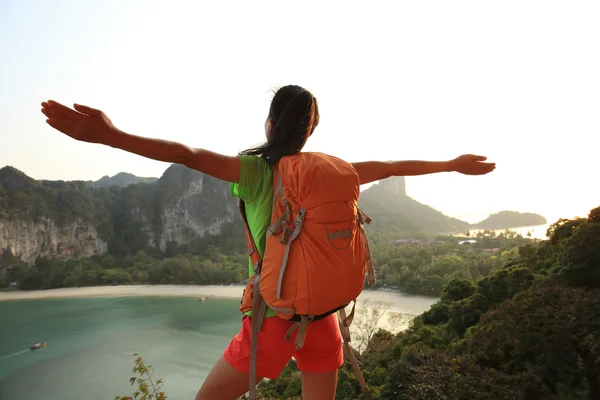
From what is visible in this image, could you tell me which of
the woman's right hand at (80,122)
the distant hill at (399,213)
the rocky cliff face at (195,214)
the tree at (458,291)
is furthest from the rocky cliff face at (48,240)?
the woman's right hand at (80,122)

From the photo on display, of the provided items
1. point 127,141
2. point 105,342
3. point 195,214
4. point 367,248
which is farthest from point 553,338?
point 195,214

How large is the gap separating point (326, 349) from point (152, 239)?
185 feet

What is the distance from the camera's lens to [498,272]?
10508 mm

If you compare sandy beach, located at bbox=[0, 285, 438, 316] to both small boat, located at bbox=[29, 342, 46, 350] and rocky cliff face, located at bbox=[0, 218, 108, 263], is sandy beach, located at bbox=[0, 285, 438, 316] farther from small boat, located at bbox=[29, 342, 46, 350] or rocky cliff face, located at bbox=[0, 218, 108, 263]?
small boat, located at bbox=[29, 342, 46, 350]

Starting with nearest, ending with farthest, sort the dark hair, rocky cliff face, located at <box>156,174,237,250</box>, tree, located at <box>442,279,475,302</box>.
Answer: the dark hair → tree, located at <box>442,279,475,302</box> → rocky cliff face, located at <box>156,174,237,250</box>

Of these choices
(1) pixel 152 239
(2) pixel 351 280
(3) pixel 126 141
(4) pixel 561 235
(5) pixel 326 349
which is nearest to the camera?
(3) pixel 126 141

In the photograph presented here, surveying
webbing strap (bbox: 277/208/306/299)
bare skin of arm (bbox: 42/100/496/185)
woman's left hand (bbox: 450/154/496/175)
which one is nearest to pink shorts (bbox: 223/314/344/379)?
webbing strap (bbox: 277/208/306/299)

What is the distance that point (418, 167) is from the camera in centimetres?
143

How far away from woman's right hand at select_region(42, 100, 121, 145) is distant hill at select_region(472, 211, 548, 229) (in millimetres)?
91105

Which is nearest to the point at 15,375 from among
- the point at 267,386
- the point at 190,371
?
the point at 190,371

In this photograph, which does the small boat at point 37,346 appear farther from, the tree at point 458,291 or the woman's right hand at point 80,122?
the woman's right hand at point 80,122

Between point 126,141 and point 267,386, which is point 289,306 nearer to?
point 126,141

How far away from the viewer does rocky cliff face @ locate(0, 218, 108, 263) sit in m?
41.6

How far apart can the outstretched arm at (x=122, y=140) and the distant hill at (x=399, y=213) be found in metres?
59.7
